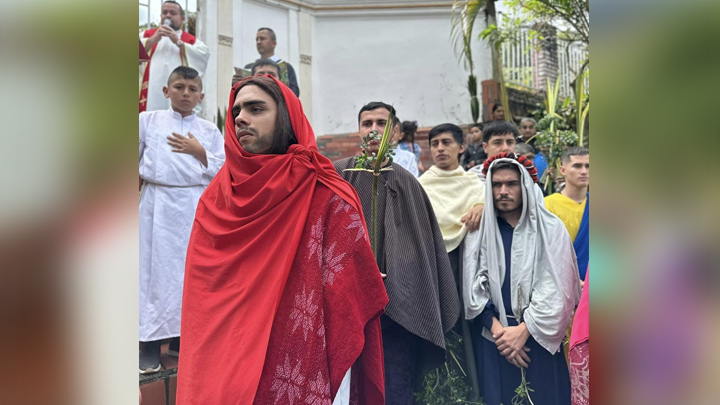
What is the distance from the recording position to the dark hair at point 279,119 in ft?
8.85

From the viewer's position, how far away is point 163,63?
5.53 m

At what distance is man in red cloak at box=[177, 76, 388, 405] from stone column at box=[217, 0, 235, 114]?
5.48 metres

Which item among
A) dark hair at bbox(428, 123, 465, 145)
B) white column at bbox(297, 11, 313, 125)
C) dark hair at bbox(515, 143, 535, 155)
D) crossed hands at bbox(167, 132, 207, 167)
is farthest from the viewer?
white column at bbox(297, 11, 313, 125)

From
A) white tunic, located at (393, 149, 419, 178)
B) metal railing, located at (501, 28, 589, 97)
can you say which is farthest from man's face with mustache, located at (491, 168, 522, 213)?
metal railing, located at (501, 28, 589, 97)

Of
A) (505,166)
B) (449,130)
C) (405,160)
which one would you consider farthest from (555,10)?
(505,166)

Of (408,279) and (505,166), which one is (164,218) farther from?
(505,166)

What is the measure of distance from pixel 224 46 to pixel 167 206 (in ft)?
15.1

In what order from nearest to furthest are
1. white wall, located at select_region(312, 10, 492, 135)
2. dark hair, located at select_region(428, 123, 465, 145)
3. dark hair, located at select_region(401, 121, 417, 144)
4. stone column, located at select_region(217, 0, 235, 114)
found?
dark hair, located at select_region(428, 123, 465, 145), dark hair, located at select_region(401, 121, 417, 144), stone column, located at select_region(217, 0, 235, 114), white wall, located at select_region(312, 10, 492, 135)

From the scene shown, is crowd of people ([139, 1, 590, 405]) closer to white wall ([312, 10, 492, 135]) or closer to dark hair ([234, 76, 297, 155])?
dark hair ([234, 76, 297, 155])

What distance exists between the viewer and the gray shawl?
127 inches

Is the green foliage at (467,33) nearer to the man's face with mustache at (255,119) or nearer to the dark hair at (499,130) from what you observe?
the dark hair at (499,130)

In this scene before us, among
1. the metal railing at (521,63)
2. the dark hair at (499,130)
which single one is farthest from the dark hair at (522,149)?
the metal railing at (521,63)
